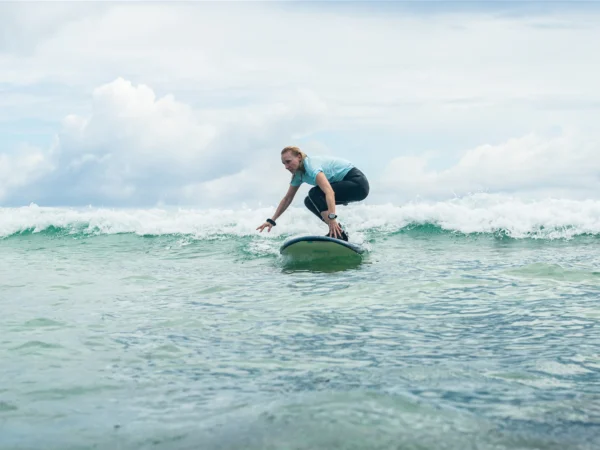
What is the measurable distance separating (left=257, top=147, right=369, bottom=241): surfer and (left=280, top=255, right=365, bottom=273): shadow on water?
372 millimetres

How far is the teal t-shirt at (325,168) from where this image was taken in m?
9.96

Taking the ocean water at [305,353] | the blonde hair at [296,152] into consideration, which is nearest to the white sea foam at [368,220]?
the ocean water at [305,353]

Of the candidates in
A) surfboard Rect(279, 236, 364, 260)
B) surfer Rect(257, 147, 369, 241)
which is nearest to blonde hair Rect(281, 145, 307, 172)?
surfer Rect(257, 147, 369, 241)

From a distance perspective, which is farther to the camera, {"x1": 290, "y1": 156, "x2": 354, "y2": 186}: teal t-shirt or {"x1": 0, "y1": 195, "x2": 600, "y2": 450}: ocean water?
{"x1": 290, "y1": 156, "x2": 354, "y2": 186}: teal t-shirt

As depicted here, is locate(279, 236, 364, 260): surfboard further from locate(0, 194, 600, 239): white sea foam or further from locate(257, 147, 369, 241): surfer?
locate(0, 194, 600, 239): white sea foam

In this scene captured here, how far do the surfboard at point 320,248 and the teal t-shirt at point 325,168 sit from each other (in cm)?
84

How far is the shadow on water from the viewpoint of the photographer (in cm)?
927

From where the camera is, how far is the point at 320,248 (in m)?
10.1

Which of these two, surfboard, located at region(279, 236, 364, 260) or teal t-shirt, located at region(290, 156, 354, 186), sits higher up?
teal t-shirt, located at region(290, 156, 354, 186)

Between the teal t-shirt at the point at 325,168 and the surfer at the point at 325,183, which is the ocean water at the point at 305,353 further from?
the teal t-shirt at the point at 325,168

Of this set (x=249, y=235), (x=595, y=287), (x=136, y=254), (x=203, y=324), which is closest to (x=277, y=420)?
(x=203, y=324)

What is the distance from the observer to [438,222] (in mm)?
14719

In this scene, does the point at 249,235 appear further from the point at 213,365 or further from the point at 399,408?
the point at 399,408

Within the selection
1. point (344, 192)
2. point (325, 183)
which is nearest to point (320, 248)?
point (344, 192)
